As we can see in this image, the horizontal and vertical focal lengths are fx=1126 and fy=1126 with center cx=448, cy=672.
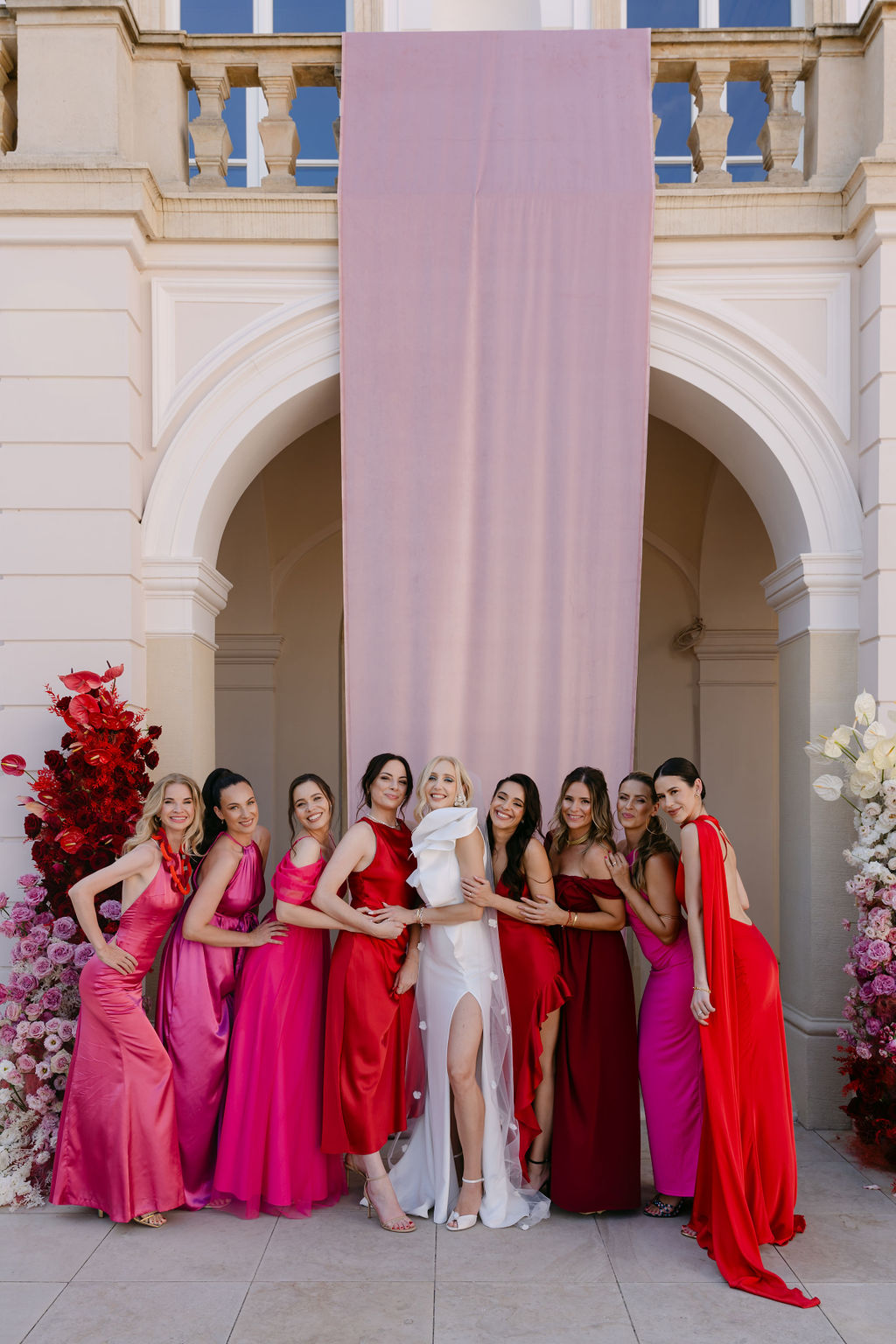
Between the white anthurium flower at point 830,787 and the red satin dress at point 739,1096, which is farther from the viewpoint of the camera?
the white anthurium flower at point 830,787

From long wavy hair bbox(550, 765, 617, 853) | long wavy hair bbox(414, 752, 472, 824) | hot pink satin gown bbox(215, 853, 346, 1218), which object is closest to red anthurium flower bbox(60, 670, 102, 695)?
hot pink satin gown bbox(215, 853, 346, 1218)

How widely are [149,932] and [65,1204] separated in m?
1.12

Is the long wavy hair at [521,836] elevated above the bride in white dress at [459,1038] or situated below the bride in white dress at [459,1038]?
above

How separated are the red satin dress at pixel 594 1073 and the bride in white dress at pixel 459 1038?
19cm

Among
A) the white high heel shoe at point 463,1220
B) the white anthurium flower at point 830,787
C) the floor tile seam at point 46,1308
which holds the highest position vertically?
the white anthurium flower at point 830,787

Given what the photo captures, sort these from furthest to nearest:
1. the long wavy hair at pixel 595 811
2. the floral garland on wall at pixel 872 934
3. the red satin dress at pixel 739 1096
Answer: the floral garland on wall at pixel 872 934
the long wavy hair at pixel 595 811
the red satin dress at pixel 739 1096

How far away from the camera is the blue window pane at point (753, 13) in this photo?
22.3ft

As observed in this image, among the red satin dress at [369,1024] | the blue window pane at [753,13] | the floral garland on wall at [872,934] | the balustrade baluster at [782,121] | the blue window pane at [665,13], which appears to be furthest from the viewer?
the blue window pane at [665,13]

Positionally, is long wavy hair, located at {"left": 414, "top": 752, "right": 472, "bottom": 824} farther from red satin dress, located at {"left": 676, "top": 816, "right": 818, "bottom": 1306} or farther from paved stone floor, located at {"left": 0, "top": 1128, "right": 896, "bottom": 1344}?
paved stone floor, located at {"left": 0, "top": 1128, "right": 896, "bottom": 1344}

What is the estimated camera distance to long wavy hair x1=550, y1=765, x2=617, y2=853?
14.8 ft

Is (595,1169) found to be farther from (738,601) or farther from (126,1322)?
(738,601)

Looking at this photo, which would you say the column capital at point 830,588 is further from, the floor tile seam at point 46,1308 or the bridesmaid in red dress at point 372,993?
the floor tile seam at point 46,1308

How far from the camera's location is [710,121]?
558cm

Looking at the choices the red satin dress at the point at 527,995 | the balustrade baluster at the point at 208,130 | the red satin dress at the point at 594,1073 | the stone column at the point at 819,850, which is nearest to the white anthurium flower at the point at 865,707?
the stone column at the point at 819,850
